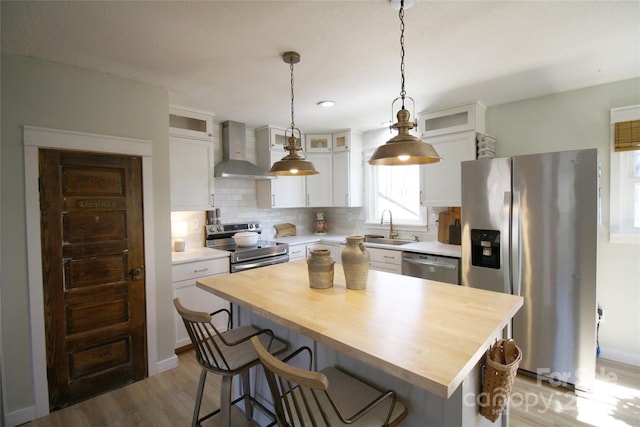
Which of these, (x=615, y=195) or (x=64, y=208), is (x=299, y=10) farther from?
(x=615, y=195)

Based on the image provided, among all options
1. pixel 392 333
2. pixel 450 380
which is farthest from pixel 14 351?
pixel 450 380

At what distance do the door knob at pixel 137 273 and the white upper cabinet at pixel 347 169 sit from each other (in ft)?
8.72

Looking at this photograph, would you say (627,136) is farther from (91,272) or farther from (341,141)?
(91,272)

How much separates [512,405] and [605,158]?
2.28 metres

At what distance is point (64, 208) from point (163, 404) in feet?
5.27

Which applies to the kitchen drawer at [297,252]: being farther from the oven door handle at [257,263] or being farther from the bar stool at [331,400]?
the bar stool at [331,400]

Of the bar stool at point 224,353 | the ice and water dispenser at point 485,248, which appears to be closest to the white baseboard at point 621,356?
the ice and water dispenser at point 485,248

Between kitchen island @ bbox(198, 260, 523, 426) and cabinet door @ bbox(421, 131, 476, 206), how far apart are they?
1.67 meters

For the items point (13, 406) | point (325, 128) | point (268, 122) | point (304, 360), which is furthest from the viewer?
point (325, 128)

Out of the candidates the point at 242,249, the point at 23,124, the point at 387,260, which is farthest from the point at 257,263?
the point at 23,124

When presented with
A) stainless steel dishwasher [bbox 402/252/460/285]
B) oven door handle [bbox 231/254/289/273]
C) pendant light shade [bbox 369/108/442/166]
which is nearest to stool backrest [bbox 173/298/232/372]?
pendant light shade [bbox 369/108/442/166]

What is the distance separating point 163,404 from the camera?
2.30 metres

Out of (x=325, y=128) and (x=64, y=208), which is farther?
(x=325, y=128)

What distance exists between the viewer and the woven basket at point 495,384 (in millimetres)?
1215
